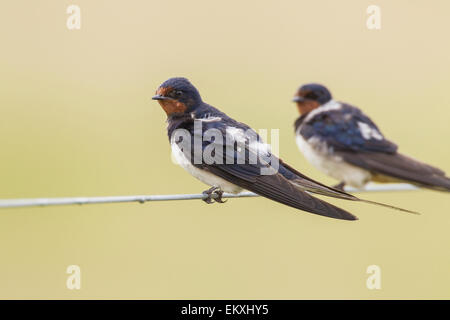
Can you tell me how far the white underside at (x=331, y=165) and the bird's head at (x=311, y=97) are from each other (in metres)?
0.12

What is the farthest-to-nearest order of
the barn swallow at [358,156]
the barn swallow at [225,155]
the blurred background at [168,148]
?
1. the blurred background at [168,148]
2. the barn swallow at [225,155]
3. the barn swallow at [358,156]

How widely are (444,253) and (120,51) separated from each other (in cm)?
380

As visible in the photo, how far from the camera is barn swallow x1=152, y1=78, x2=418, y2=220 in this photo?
7.06ft

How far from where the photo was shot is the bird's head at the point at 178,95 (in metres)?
2.66

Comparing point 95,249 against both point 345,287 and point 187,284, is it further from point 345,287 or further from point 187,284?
point 345,287

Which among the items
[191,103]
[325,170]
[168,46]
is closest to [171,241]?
[168,46]

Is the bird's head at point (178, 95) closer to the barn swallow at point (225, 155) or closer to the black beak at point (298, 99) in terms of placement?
the barn swallow at point (225, 155)

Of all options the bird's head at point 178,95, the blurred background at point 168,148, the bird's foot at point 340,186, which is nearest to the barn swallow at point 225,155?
the bird's head at point 178,95

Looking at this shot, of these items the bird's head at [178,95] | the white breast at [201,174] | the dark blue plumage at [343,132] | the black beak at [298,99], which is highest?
the bird's head at [178,95]

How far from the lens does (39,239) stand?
5.87 metres

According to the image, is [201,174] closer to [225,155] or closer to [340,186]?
[225,155]

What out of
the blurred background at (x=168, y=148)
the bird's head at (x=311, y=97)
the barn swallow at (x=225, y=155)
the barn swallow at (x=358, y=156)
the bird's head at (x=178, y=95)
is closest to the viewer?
the barn swallow at (x=358, y=156)

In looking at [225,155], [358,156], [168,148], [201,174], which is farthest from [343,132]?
[168,148]

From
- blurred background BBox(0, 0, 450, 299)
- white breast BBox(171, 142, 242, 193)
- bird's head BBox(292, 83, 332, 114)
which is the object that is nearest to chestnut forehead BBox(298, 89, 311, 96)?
bird's head BBox(292, 83, 332, 114)
